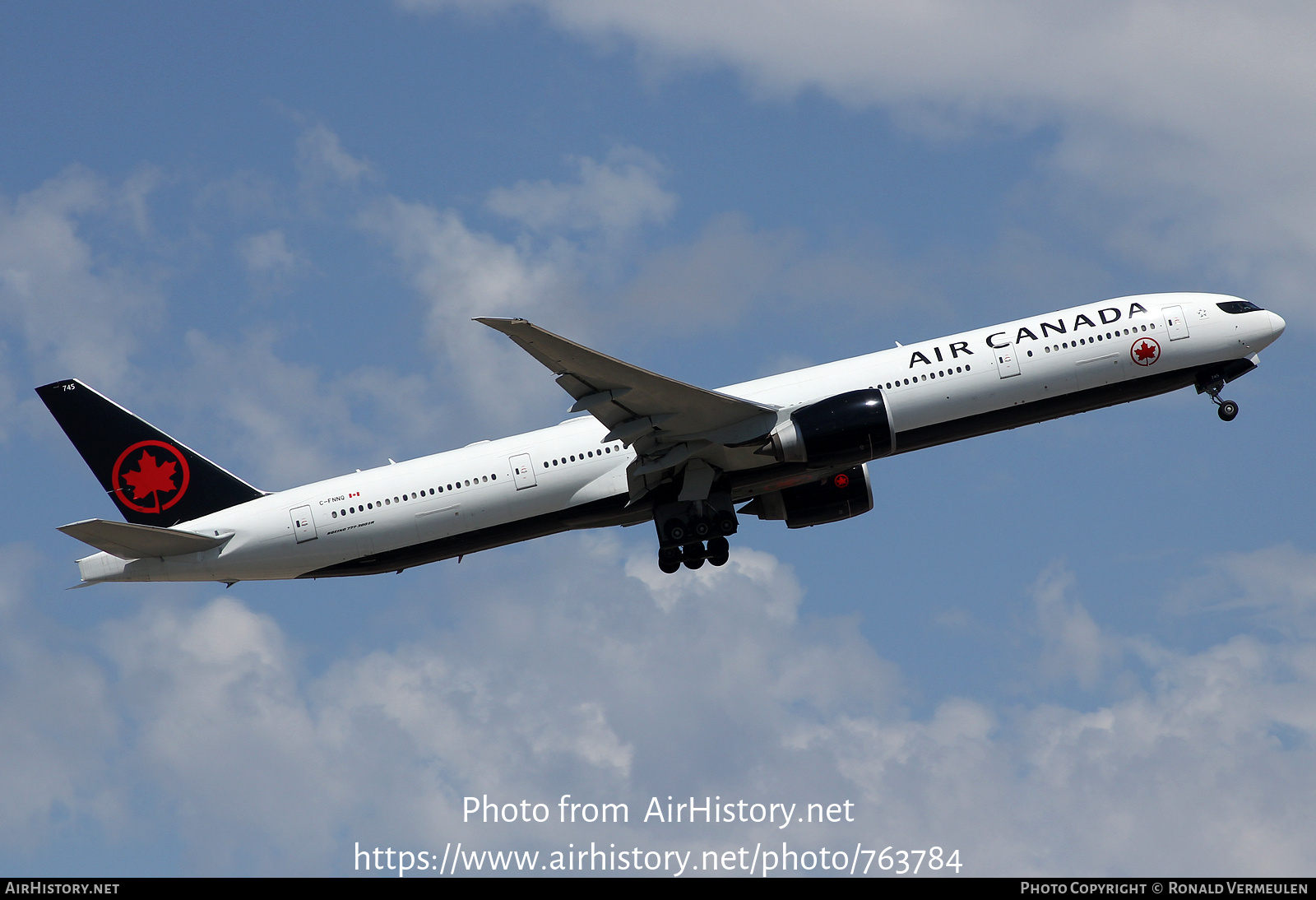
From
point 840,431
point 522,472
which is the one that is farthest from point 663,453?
point 840,431

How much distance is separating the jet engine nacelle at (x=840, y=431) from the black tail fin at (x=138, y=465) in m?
17.2

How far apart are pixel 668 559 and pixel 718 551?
1621mm

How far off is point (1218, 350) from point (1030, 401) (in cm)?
630

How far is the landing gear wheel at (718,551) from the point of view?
40.8 meters

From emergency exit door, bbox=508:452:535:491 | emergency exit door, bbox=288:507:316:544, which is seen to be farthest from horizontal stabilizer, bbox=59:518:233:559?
emergency exit door, bbox=508:452:535:491

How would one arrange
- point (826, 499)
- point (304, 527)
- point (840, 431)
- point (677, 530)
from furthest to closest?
point (826, 499), point (677, 530), point (304, 527), point (840, 431)

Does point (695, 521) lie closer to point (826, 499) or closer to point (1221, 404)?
point (826, 499)

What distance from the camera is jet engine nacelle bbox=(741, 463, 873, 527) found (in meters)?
42.8

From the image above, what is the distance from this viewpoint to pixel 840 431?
3694 centimetres

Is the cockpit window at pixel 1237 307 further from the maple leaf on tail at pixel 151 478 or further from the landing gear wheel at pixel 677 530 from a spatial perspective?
the maple leaf on tail at pixel 151 478

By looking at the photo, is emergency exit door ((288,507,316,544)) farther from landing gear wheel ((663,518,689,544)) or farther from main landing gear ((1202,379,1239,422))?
main landing gear ((1202,379,1239,422))

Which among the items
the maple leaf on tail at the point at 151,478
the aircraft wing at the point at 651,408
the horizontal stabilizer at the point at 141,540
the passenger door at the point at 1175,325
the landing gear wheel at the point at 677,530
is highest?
the passenger door at the point at 1175,325

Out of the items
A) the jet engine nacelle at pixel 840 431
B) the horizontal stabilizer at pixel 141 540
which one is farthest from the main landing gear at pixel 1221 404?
the horizontal stabilizer at pixel 141 540

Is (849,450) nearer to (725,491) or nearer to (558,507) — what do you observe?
(725,491)
